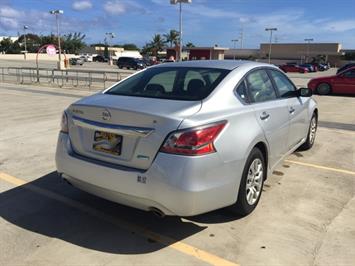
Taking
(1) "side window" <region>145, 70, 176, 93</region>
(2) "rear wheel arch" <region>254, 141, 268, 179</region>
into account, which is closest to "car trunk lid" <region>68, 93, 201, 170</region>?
(1) "side window" <region>145, 70, 176, 93</region>

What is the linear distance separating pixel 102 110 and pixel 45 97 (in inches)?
473

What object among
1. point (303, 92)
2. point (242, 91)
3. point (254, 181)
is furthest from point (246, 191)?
point (303, 92)

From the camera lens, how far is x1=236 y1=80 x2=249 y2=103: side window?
165 inches

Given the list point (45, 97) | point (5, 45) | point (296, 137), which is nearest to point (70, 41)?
point (5, 45)

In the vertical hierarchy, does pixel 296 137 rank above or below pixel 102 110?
below

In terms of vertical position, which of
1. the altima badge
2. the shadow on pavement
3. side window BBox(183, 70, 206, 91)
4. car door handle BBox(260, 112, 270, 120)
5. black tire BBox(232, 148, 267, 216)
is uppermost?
side window BBox(183, 70, 206, 91)

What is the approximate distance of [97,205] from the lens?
4473 millimetres

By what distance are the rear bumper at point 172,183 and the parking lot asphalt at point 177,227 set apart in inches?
14.8

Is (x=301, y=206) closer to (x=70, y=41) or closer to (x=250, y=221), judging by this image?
(x=250, y=221)

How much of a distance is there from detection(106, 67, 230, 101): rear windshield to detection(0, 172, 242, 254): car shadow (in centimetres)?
125

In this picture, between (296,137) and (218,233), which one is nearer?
(218,233)

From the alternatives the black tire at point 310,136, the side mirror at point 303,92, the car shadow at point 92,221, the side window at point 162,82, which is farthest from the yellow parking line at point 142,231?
the black tire at point 310,136

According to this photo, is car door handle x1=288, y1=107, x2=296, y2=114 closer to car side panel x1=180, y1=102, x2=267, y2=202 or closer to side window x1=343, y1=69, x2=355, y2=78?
car side panel x1=180, y1=102, x2=267, y2=202

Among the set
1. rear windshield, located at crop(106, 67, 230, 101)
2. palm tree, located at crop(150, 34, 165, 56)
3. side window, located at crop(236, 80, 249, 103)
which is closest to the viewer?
rear windshield, located at crop(106, 67, 230, 101)
